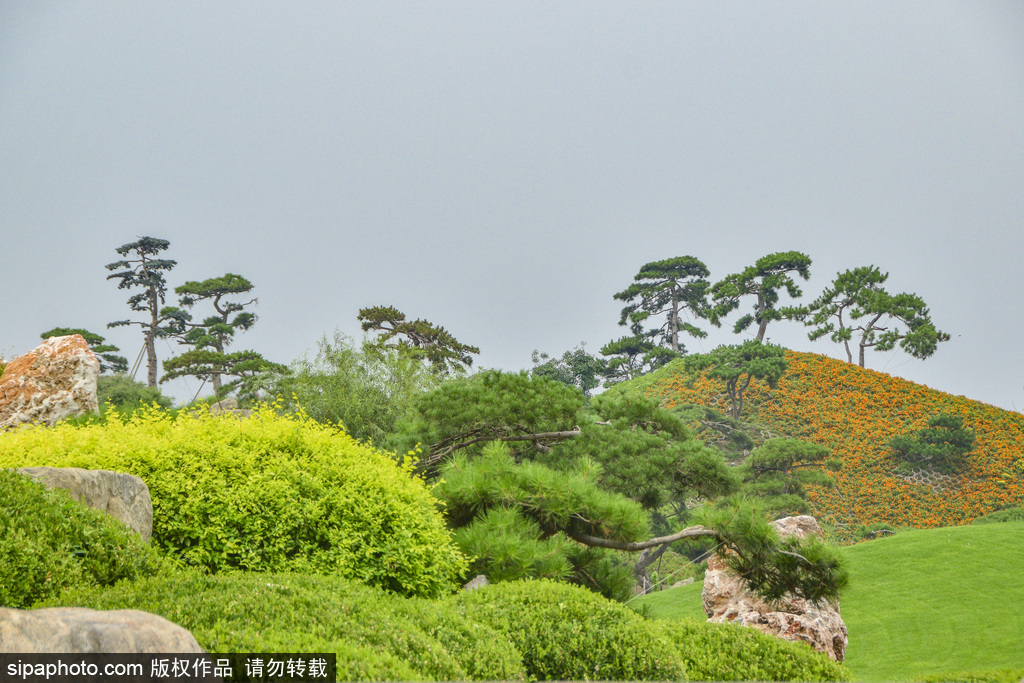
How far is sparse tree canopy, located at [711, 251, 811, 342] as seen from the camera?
27.5m

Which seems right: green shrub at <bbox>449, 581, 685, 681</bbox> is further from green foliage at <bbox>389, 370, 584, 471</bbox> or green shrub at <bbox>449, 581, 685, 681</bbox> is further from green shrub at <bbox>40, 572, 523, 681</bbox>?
green foliage at <bbox>389, 370, 584, 471</bbox>

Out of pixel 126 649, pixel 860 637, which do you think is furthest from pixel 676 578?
pixel 126 649

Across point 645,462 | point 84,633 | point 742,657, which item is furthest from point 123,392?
point 84,633

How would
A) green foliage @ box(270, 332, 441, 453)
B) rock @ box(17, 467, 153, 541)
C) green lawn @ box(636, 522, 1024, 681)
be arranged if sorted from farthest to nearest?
green foliage @ box(270, 332, 441, 453) → green lawn @ box(636, 522, 1024, 681) → rock @ box(17, 467, 153, 541)

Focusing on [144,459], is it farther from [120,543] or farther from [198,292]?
[198,292]

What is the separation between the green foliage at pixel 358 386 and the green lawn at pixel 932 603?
25.6ft

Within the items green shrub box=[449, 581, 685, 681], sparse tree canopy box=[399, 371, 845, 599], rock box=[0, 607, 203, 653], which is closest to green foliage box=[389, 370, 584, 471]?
sparse tree canopy box=[399, 371, 845, 599]

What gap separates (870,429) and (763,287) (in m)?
7.75

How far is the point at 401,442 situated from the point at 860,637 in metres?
8.08

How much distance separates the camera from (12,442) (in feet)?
19.4

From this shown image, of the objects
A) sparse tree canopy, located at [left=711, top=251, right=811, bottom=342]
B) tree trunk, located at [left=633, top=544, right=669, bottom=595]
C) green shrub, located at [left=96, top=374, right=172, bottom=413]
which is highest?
sparse tree canopy, located at [left=711, top=251, right=811, bottom=342]

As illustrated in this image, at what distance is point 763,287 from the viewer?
27.8m

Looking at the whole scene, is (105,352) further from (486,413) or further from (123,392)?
(486,413)

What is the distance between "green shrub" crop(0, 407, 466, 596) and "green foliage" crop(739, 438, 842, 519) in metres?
14.2
